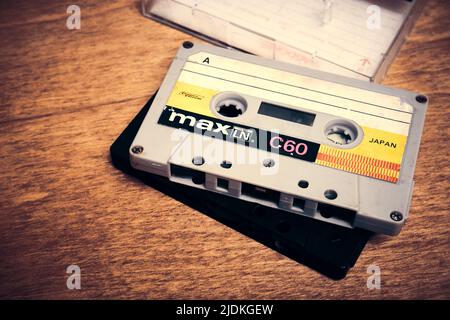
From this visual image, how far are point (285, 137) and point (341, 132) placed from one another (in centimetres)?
12

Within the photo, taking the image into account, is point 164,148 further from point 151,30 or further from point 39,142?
point 151,30

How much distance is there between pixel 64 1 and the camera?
148 cm

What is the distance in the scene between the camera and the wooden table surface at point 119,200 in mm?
1033

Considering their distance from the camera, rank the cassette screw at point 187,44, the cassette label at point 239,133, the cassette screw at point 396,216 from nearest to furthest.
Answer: the cassette screw at point 396,216, the cassette label at point 239,133, the cassette screw at point 187,44

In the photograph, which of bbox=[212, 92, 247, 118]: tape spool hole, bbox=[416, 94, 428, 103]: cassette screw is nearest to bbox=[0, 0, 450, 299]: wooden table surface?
bbox=[416, 94, 428, 103]: cassette screw

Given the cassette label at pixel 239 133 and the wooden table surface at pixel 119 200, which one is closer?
the wooden table surface at pixel 119 200

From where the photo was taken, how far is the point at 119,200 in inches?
44.7

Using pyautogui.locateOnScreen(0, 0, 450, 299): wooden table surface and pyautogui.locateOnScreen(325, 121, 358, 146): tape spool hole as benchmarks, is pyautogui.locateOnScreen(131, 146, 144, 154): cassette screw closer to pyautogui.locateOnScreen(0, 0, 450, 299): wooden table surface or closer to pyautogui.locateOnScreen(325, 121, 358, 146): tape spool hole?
pyautogui.locateOnScreen(0, 0, 450, 299): wooden table surface

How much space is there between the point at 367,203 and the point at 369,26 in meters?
0.47

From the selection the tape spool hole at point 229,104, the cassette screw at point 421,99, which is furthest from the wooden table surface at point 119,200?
the tape spool hole at point 229,104

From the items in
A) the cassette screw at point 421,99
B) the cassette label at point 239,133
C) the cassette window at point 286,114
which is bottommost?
the cassette label at point 239,133

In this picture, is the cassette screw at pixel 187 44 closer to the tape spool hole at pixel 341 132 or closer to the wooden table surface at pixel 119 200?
the wooden table surface at pixel 119 200

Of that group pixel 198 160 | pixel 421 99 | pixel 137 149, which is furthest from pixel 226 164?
pixel 421 99

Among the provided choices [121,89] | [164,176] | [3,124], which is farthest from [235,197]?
[3,124]
